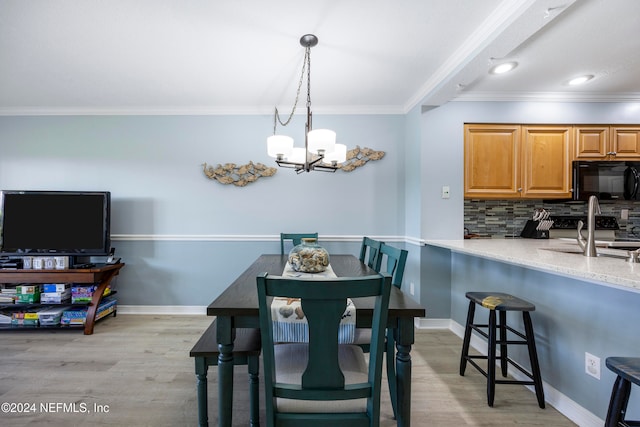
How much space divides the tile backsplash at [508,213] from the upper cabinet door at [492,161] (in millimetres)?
282

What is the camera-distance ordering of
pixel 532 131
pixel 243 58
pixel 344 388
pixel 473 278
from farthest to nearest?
pixel 532 131
pixel 473 278
pixel 243 58
pixel 344 388

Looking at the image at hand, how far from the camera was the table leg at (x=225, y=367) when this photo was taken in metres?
1.22

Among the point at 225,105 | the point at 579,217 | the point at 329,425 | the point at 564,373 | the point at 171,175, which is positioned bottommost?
the point at 564,373

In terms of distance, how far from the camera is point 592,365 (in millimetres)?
1549

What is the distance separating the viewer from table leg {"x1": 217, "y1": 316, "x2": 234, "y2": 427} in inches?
48.0

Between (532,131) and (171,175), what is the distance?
377 centimetres

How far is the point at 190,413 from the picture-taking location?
1680 mm

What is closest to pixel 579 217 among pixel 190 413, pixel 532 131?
pixel 532 131

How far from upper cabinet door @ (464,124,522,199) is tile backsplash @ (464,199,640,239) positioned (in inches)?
11.1

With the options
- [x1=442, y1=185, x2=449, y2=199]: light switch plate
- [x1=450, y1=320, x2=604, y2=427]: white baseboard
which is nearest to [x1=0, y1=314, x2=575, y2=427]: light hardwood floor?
[x1=450, y1=320, x2=604, y2=427]: white baseboard

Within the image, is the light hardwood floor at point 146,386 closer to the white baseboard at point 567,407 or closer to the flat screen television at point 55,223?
the white baseboard at point 567,407

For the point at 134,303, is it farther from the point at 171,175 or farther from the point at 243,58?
the point at 243,58

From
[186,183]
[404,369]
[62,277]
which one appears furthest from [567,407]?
[62,277]


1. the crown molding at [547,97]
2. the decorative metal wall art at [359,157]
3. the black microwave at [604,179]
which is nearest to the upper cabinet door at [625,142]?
the black microwave at [604,179]
